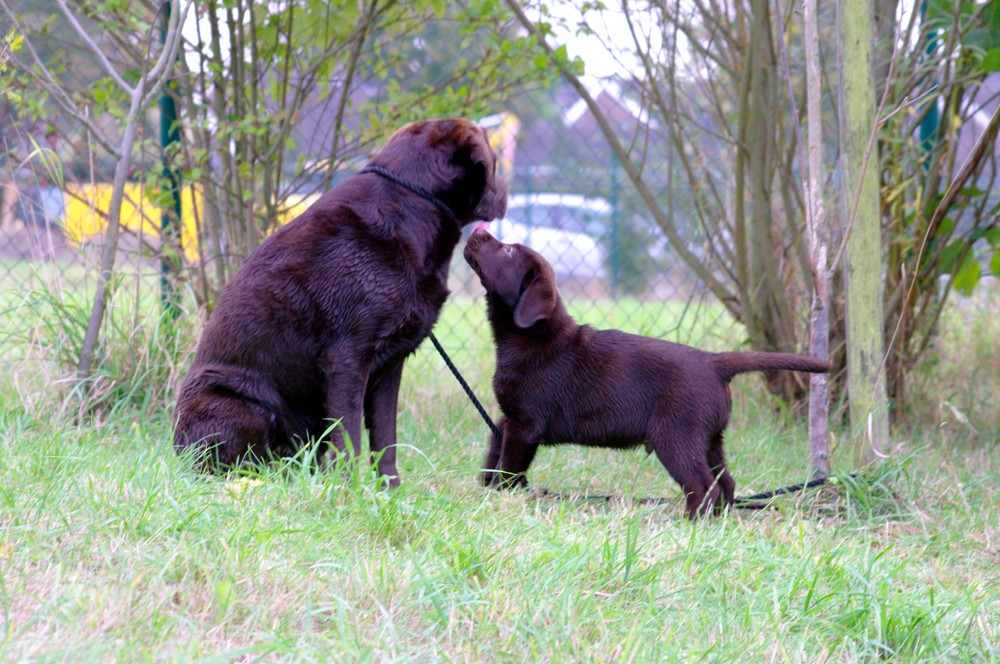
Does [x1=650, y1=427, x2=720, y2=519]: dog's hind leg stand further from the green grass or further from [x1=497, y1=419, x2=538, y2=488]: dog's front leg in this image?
[x1=497, y1=419, x2=538, y2=488]: dog's front leg

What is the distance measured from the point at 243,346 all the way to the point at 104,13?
1.94 metres

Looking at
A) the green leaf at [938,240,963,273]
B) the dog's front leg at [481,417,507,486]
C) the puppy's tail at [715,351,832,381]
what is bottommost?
the dog's front leg at [481,417,507,486]

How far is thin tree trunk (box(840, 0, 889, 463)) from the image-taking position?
300 centimetres

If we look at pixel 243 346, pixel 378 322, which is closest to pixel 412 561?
pixel 378 322

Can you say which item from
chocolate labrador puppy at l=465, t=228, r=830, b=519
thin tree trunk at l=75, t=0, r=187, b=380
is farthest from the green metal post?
chocolate labrador puppy at l=465, t=228, r=830, b=519

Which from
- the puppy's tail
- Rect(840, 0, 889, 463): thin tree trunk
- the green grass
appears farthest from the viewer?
Rect(840, 0, 889, 463): thin tree trunk

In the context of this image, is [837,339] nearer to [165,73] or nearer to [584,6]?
[584,6]

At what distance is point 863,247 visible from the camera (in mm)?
3027

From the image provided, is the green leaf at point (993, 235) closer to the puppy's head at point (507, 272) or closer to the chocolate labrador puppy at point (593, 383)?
the chocolate labrador puppy at point (593, 383)

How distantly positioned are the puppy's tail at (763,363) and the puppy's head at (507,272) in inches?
21.9

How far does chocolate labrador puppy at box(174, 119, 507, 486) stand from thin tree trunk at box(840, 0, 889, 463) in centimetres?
111

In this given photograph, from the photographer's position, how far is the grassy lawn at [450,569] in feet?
5.73

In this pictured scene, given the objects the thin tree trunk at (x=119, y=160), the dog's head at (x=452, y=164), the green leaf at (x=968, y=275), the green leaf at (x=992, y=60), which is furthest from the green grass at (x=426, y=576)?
the green leaf at (x=992, y=60)

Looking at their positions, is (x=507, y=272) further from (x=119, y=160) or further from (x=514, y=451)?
(x=119, y=160)
